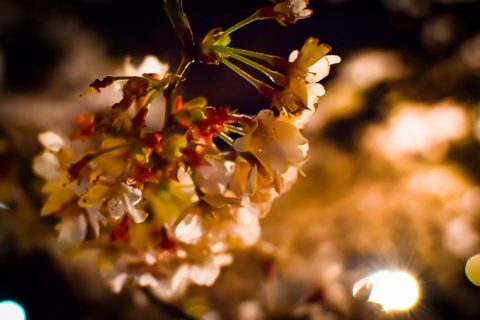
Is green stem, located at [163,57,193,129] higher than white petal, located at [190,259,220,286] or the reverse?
higher

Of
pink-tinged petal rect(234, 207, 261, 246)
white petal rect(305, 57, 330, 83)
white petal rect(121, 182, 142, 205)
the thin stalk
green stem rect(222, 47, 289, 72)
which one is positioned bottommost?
white petal rect(121, 182, 142, 205)

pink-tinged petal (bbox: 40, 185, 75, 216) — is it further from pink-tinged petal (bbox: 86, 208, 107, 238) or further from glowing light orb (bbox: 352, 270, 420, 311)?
glowing light orb (bbox: 352, 270, 420, 311)

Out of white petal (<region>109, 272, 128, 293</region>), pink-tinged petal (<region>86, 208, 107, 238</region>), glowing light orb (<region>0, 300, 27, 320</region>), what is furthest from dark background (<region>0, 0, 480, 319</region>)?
pink-tinged petal (<region>86, 208, 107, 238</region>)

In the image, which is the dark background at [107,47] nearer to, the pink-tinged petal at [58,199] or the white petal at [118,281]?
the white petal at [118,281]

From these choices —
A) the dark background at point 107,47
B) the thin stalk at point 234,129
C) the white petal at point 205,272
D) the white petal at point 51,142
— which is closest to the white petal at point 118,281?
the white petal at point 205,272

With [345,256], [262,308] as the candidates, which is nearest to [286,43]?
[345,256]

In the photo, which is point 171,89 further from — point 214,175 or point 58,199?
point 58,199

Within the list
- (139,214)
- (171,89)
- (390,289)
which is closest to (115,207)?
(139,214)
